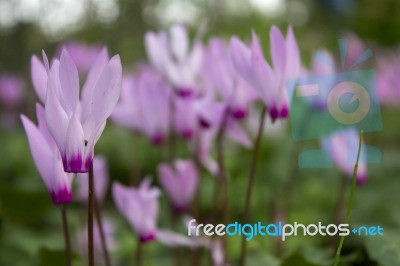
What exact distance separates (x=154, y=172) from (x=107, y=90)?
91.6 inches

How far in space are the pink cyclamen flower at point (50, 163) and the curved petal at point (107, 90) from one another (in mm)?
Answer: 111

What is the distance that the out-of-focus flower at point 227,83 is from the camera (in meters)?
1.18

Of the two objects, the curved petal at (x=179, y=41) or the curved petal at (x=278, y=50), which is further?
the curved petal at (x=179, y=41)

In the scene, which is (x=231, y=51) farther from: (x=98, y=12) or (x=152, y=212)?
(x=98, y=12)

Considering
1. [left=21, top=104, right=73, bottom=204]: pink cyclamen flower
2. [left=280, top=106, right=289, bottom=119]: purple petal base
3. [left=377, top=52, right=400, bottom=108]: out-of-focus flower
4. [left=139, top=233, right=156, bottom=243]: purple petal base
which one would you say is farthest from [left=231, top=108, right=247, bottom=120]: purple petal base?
[left=377, top=52, right=400, bottom=108]: out-of-focus flower

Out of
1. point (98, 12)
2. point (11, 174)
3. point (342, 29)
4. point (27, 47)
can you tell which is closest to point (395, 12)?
point (342, 29)

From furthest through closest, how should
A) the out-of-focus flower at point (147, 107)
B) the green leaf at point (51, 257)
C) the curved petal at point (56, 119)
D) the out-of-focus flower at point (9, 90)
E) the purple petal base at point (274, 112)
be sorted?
the out-of-focus flower at point (9, 90) → the out-of-focus flower at point (147, 107) → the green leaf at point (51, 257) → the purple petal base at point (274, 112) → the curved petal at point (56, 119)

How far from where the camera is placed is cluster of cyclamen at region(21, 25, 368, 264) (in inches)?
31.2

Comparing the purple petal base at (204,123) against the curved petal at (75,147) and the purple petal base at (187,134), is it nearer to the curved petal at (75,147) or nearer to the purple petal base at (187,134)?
the purple petal base at (187,134)

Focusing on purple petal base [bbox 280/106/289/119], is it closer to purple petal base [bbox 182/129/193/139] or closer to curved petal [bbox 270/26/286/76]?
curved petal [bbox 270/26/286/76]

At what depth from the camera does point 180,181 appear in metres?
1.34

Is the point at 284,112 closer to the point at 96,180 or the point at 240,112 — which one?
the point at 240,112

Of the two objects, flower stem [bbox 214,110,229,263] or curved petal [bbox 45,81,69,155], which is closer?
curved petal [bbox 45,81,69,155]

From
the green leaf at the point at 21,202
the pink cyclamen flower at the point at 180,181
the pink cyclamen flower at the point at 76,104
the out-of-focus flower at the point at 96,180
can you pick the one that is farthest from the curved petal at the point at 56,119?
the green leaf at the point at 21,202
